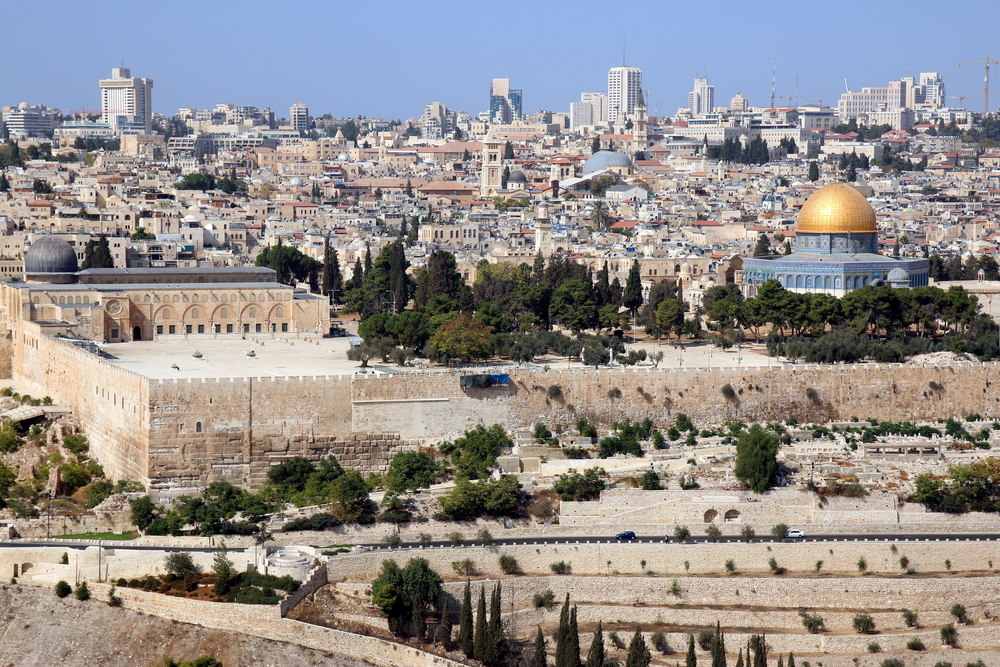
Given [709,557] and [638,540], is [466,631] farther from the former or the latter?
[709,557]

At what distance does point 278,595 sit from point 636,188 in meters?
71.3

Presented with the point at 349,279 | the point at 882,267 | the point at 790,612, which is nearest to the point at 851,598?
the point at 790,612

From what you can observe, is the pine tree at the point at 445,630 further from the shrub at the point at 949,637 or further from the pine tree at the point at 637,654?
the shrub at the point at 949,637

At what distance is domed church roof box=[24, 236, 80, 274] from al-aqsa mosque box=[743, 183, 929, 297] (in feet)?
63.8

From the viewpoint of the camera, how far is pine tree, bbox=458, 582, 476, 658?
2789cm

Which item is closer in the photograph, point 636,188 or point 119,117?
point 636,188

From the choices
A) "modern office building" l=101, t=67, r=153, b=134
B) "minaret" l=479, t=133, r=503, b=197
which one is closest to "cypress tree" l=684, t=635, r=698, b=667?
"minaret" l=479, t=133, r=503, b=197

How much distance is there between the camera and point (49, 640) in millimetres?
28484

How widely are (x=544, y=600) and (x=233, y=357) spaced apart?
13636mm

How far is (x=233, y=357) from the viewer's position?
134 ft

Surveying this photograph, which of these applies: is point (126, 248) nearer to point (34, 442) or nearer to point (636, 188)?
point (34, 442)

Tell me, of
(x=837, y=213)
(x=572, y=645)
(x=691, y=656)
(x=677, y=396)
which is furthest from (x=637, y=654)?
(x=837, y=213)

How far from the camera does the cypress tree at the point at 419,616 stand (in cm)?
2848

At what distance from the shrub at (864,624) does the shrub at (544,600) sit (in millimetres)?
4948
